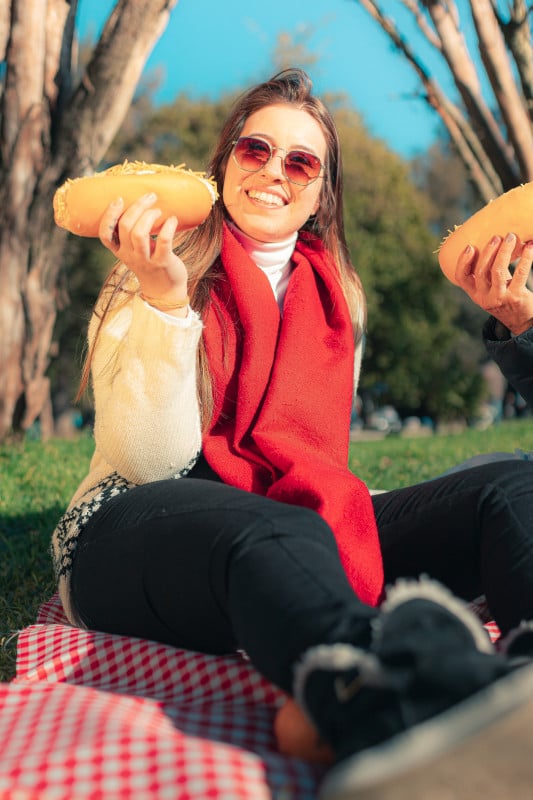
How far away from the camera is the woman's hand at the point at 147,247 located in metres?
2.17

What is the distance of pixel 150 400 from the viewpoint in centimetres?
222

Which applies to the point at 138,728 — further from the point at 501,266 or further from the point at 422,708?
the point at 501,266

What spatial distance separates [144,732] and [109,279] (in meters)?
1.46

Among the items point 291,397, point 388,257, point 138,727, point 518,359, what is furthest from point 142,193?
point 388,257

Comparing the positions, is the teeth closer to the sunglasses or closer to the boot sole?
the sunglasses

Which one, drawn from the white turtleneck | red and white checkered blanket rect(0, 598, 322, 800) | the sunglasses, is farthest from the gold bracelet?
red and white checkered blanket rect(0, 598, 322, 800)

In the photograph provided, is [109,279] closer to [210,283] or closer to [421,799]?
[210,283]

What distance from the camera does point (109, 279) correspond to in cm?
262

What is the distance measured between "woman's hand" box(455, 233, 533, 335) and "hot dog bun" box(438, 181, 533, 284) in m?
0.04

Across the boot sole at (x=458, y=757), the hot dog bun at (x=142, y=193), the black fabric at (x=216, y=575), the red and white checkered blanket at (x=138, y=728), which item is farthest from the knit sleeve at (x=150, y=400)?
the boot sole at (x=458, y=757)

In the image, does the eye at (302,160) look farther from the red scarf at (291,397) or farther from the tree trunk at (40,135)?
the tree trunk at (40,135)

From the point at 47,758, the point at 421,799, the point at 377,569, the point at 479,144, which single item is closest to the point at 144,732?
the point at 47,758

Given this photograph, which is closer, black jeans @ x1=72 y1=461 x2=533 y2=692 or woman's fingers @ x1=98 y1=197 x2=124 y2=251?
black jeans @ x1=72 y1=461 x2=533 y2=692

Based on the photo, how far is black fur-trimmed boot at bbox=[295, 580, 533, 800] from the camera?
A: 118cm
